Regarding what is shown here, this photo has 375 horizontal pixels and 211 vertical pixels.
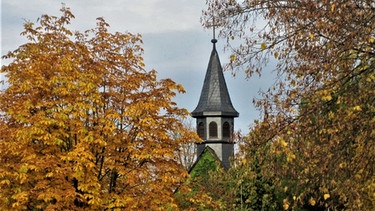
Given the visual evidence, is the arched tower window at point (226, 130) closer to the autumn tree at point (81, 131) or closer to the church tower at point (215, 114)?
the church tower at point (215, 114)

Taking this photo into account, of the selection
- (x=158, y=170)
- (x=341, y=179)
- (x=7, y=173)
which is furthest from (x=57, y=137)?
(x=341, y=179)

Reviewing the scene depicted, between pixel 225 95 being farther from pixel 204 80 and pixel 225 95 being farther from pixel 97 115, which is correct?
pixel 97 115

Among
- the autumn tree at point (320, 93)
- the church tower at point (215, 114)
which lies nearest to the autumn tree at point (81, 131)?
the autumn tree at point (320, 93)

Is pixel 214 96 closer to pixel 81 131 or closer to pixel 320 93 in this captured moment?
pixel 81 131

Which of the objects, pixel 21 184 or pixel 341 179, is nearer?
pixel 341 179

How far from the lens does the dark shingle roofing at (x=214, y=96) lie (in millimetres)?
31672

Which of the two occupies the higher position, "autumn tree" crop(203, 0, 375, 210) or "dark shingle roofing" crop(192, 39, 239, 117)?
"dark shingle roofing" crop(192, 39, 239, 117)

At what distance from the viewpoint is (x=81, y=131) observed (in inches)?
574

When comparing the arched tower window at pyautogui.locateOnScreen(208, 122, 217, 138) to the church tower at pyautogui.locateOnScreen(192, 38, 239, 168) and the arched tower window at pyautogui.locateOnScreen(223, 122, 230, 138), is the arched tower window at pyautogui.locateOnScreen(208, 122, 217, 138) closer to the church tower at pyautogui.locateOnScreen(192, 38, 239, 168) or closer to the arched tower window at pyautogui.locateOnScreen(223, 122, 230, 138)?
the church tower at pyautogui.locateOnScreen(192, 38, 239, 168)

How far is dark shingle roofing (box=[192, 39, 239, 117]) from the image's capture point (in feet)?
104

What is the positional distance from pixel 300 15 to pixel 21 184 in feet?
29.9

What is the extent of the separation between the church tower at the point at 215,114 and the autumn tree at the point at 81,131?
14171 mm

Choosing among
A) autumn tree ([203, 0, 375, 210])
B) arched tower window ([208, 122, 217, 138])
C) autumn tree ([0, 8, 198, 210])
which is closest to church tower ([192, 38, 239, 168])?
arched tower window ([208, 122, 217, 138])

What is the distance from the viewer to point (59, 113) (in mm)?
14555
